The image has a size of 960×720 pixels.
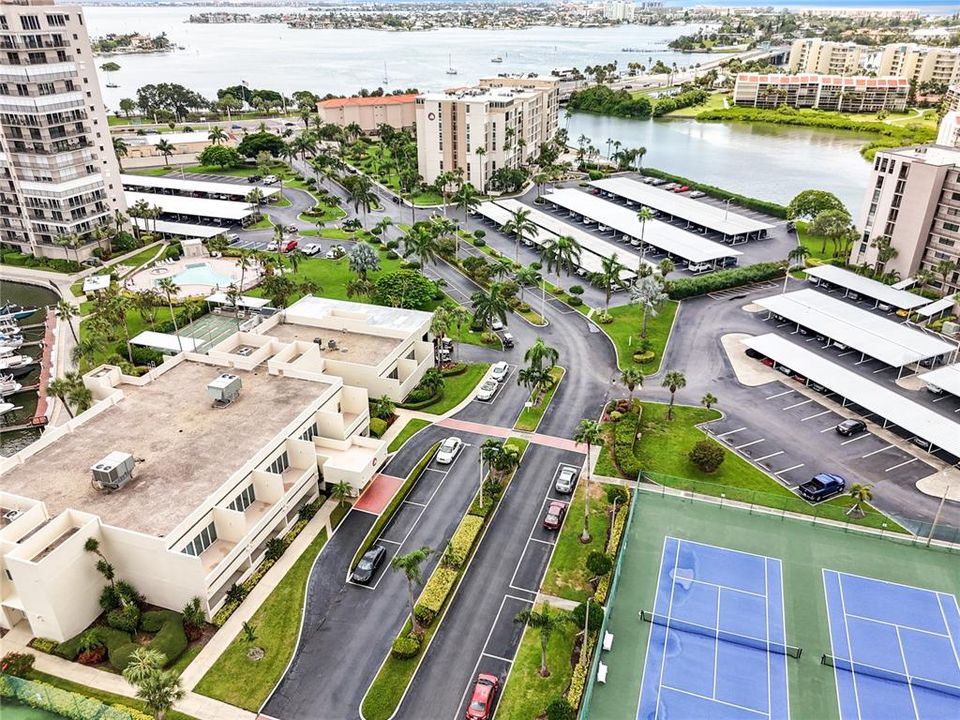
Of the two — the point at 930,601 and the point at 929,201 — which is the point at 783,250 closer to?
the point at 929,201

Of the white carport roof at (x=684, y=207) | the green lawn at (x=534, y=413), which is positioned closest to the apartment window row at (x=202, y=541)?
the green lawn at (x=534, y=413)

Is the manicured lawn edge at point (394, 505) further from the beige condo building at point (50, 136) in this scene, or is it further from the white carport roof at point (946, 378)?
the beige condo building at point (50, 136)

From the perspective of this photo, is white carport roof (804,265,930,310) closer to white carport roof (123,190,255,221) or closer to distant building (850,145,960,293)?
distant building (850,145,960,293)

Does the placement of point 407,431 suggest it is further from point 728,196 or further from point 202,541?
point 728,196

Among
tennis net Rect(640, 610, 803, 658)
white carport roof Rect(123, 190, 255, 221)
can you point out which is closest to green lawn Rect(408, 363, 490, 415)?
tennis net Rect(640, 610, 803, 658)

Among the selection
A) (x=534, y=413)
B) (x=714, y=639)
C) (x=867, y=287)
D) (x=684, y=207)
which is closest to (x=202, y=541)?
(x=534, y=413)
